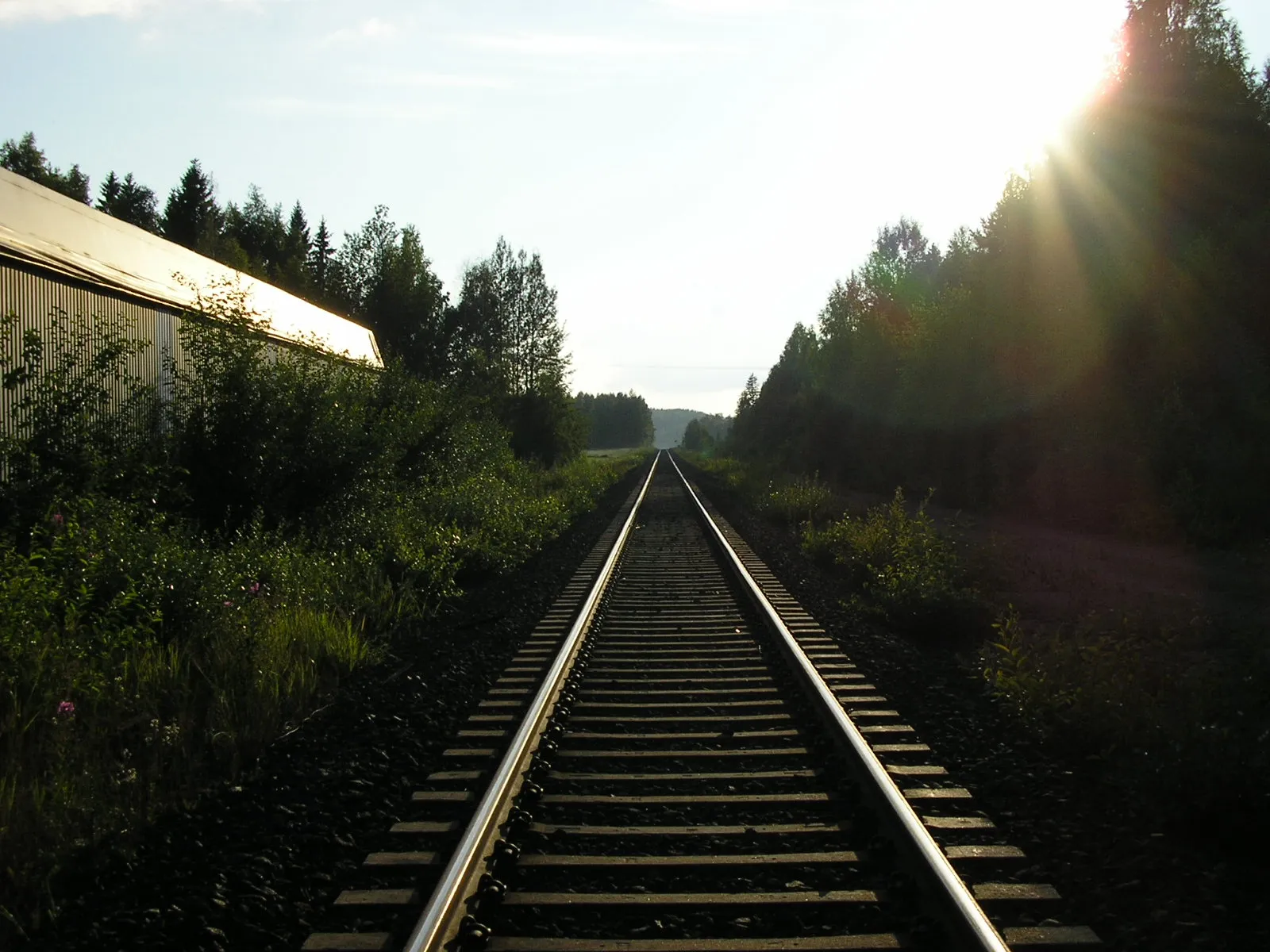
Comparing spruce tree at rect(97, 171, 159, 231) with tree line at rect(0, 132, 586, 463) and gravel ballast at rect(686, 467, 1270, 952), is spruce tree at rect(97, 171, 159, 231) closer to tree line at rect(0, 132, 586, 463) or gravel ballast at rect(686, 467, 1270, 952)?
tree line at rect(0, 132, 586, 463)

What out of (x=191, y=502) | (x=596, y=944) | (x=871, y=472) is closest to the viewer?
(x=596, y=944)

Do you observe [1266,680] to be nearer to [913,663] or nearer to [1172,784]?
[1172,784]

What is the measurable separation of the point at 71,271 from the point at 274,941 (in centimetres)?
971

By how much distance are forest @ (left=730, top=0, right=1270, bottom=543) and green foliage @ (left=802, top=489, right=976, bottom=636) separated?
4.93m

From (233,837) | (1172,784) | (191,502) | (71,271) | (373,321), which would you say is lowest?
(233,837)

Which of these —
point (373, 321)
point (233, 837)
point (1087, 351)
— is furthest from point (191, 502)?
point (373, 321)

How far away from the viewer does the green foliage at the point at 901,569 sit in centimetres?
914

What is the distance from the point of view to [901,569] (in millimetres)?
10898

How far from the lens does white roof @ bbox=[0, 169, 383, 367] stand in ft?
34.0

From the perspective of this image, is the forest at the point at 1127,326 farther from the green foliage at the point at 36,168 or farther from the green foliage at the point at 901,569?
the green foliage at the point at 36,168

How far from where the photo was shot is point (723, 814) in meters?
4.28

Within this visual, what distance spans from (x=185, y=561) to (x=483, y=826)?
16.0ft

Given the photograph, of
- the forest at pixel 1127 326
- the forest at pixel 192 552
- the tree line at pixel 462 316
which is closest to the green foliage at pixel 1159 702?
the forest at pixel 192 552

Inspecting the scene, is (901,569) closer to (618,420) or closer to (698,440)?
(698,440)
